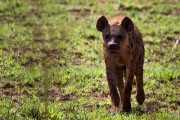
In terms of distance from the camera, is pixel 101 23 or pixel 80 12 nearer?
pixel 101 23

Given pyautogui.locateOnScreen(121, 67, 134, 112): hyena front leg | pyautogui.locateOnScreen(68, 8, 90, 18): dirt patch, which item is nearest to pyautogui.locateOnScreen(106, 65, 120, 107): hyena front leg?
pyautogui.locateOnScreen(121, 67, 134, 112): hyena front leg

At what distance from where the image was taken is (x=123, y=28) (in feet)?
22.7

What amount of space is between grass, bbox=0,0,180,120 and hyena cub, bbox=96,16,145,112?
279 millimetres

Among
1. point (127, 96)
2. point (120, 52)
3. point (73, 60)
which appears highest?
point (120, 52)

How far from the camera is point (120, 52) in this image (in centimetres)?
685

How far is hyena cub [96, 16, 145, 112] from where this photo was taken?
6750 mm

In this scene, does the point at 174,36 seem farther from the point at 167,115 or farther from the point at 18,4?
the point at 167,115

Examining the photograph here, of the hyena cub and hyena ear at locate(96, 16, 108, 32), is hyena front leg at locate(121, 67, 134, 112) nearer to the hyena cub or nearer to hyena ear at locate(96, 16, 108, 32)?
Result: the hyena cub

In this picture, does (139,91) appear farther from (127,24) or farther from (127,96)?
(127,24)

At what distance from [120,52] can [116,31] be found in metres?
0.28

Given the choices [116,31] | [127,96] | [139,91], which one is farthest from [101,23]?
[139,91]

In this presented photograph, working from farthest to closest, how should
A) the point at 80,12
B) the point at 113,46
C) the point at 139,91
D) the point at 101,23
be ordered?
the point at 80,12
the point at 139,91
the point at 101,23
the point at 113,46

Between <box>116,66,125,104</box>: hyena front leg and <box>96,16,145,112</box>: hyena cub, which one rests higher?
<box>96,16,145,112</box>: hyena cub

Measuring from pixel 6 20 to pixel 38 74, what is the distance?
3930 millimetres
